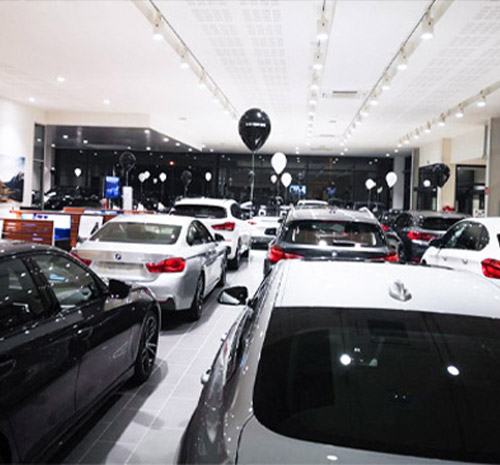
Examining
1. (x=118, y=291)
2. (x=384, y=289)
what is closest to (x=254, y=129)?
(x=118, y=291)

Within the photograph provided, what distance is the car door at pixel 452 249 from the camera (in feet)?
19.8

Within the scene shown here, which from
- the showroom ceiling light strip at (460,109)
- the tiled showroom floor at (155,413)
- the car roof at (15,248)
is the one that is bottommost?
the tiled showroom floor at (155,413)

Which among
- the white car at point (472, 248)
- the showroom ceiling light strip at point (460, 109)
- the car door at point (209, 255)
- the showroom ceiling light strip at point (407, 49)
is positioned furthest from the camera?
the showroom ceiling light strip at point (460, 109)

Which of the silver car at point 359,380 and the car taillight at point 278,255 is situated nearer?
the silver car at point 359,380

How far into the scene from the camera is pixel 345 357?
1.60 m

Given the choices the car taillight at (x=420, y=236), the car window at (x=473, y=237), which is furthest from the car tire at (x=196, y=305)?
the car taillight at (x=420, y=236)

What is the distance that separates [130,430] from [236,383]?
195 cm

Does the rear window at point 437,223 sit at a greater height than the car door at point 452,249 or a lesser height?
greater

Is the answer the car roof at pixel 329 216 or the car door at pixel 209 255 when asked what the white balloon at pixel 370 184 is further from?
the car roof at pixel 329 216

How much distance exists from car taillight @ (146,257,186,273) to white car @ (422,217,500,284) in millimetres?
3213

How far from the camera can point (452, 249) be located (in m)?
6.30

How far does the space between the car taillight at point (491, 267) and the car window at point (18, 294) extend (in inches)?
175

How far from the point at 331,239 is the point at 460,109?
10.2 meters

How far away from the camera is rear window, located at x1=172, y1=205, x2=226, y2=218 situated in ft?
31.5
